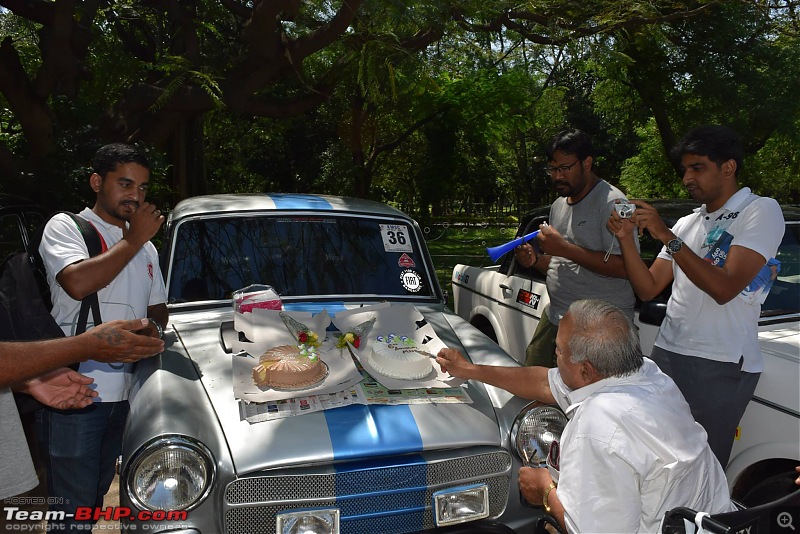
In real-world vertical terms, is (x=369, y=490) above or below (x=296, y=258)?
below

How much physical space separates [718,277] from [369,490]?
1657 mm

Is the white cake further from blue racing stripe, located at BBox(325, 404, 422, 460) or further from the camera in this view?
the camera

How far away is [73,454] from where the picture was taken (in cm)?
293

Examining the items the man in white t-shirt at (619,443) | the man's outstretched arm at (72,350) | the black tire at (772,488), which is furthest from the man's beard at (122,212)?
the black tire at (772,488)

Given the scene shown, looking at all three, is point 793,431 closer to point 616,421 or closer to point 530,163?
point 616,421

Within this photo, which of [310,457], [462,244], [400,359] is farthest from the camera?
[462,244]

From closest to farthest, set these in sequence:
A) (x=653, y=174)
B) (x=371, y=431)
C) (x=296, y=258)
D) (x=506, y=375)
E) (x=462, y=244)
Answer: (x=371, y=431), (x=506, y=375), (x=296, y=258), (x=653, y=174), (x=462, y=244)

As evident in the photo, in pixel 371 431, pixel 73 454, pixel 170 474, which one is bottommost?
pixel 73 454

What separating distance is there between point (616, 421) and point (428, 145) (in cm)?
1617

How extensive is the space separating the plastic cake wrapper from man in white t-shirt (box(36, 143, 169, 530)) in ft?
3.13

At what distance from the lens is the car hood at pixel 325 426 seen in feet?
8.34

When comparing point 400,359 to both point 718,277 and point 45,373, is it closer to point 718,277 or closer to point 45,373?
point 718,277

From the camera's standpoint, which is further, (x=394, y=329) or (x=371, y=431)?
(x=394, y=329)

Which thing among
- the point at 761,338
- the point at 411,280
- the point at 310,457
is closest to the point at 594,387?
the point at 310,457
